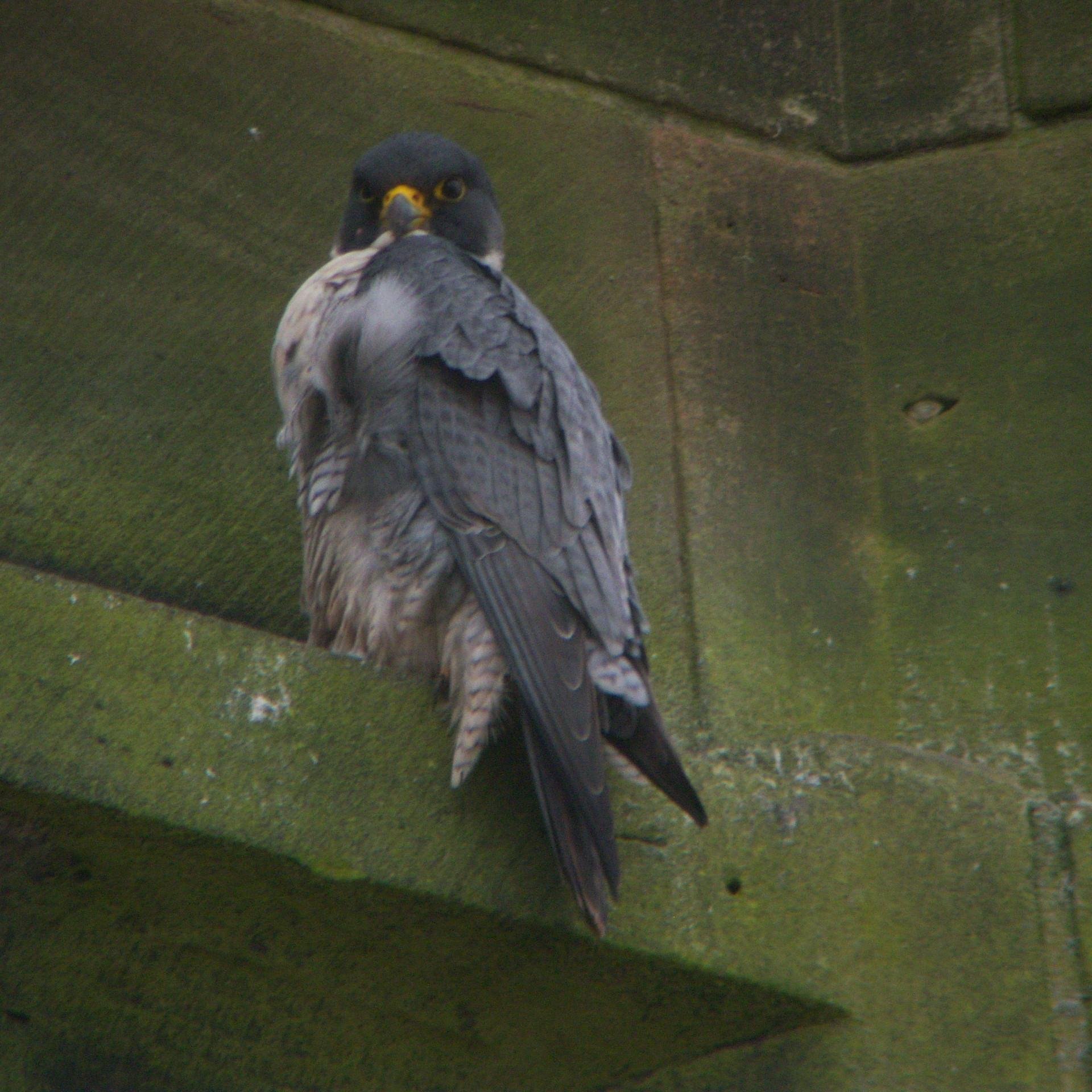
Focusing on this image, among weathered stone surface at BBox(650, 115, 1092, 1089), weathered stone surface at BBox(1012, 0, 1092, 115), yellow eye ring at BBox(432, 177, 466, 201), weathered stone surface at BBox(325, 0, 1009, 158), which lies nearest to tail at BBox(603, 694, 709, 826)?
weathered stone surface at BBox(650, 115, 1092, 1089)

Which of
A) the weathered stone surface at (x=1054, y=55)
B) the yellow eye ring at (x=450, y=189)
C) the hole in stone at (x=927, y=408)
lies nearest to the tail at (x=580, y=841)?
the yellow eye ring at (x=450, y=189)

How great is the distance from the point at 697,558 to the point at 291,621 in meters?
0.72

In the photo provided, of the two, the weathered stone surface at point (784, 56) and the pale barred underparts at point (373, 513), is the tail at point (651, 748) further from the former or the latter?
the weathered stone surface at point (784, 56)

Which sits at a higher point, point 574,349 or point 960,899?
point 574,349

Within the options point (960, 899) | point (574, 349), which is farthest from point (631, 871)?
point (574, 349)

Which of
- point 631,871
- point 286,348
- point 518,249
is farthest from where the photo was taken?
point 518,249

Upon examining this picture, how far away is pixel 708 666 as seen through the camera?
9.00 ft

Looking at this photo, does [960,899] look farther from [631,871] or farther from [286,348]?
[286,348]

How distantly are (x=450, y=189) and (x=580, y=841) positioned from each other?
135 cm

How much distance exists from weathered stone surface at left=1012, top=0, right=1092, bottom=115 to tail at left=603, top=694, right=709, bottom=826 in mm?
1837

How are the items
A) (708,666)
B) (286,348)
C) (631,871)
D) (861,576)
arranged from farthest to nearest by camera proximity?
(861,576) < (708,666) < (286,348) < (631,871)

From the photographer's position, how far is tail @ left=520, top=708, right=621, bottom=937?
1941mm

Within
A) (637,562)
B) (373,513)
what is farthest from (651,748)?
(637,562)

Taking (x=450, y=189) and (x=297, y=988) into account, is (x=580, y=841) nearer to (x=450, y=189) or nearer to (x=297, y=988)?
(x=297, y=988)
